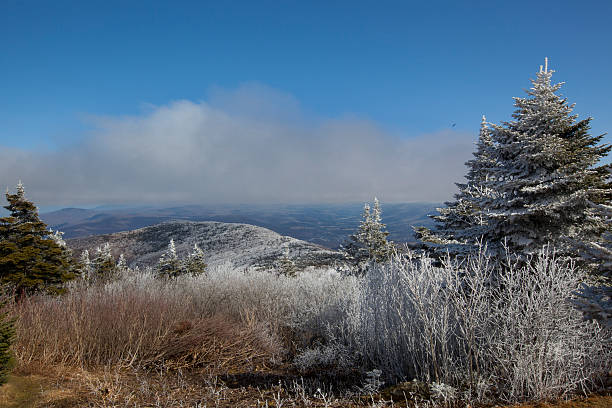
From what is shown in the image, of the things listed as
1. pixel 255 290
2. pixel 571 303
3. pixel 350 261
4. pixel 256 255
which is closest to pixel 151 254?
pixel 256 255

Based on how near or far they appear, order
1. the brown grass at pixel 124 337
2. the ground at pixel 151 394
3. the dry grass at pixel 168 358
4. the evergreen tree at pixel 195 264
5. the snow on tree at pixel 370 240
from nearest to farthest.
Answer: the ground at pixel 151 394
the dry grass at pixel 168 358
the brown grass at pixel 124 337
the snow on tree at pixel 370 240
the evergreen tree at pixel 195 264

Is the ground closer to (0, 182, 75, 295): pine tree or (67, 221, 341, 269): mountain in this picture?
(0, 182, 75, 295): pine tree

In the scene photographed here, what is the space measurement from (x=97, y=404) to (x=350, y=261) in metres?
15.1

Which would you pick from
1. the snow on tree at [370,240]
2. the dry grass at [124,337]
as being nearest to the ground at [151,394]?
the dry grass at [124,337]

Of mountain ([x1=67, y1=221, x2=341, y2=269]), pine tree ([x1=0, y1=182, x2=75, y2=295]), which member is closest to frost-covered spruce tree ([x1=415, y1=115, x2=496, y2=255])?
pine tree ([x1=0, y1=182, x2=75, y2=295])

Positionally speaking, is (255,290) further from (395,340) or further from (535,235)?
(535,235)

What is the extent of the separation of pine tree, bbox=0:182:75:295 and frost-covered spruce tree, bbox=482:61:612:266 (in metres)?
10.2

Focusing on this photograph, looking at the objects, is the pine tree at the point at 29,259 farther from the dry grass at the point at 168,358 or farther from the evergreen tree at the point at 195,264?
the evergreen tree at the point at 195,264

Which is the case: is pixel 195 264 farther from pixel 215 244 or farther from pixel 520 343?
pixel 215 244

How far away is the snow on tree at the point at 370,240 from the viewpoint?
643 inches

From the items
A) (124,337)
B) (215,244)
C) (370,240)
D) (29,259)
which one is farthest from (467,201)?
(215,244)

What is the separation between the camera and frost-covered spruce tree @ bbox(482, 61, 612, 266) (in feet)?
20.6

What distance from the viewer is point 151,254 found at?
5481cm

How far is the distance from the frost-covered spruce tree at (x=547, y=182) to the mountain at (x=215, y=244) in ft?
83.5
